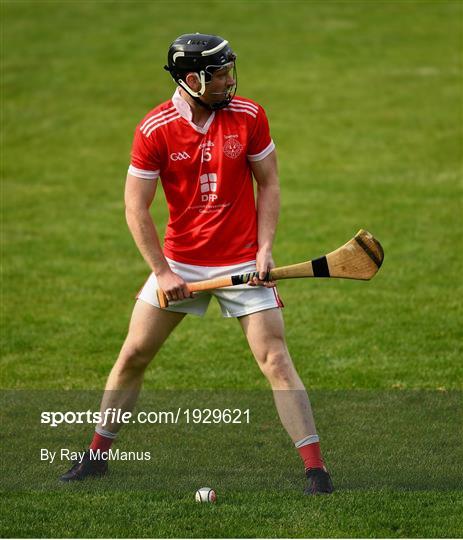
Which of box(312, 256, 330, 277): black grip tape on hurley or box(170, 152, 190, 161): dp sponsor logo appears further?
box(312, 256, 330, 277): black grip tape on hurley

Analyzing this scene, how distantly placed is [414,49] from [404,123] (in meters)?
5.38

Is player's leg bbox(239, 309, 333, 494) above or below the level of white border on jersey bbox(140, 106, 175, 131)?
below

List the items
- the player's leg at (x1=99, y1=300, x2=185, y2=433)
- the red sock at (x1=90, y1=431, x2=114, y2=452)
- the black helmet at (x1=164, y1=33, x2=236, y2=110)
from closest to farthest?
the black helmet at (x1=164, y1=33, x2=236, y2=110) → the player's leg at (x1=99, y1=300, x2=185, y2=433) → the red sock at (x1=90, y1=431, x2=114, y2=452)

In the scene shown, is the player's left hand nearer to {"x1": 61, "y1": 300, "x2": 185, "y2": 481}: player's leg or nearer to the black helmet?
{"x1": 61, "y1": 300, "x2": 185, "y2": 481}: player's leg

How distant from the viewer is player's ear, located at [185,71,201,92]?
22.3 ft

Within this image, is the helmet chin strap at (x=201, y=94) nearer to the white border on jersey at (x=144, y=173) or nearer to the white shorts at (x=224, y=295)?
the white border on jersey at (x=144, y=173)

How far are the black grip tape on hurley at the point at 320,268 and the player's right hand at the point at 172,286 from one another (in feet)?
2.54

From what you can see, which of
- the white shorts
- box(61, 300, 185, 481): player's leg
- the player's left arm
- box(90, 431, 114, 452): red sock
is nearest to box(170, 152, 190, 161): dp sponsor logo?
the player's left arm

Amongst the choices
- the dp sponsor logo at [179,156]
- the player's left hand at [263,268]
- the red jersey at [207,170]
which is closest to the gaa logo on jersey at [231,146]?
the red jersey at [207,170]

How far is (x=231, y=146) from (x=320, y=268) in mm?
917

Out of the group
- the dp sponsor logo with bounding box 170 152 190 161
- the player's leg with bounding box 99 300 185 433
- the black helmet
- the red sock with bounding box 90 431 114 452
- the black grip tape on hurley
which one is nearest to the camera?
the black helmet

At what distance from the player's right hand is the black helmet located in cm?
105

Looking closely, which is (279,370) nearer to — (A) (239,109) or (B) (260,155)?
(B) (260,155)

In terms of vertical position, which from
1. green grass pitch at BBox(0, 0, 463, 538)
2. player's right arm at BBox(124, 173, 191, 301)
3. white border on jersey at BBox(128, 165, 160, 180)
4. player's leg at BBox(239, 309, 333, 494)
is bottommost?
green grass pitch at BBox(0, 0, 463, 538)
